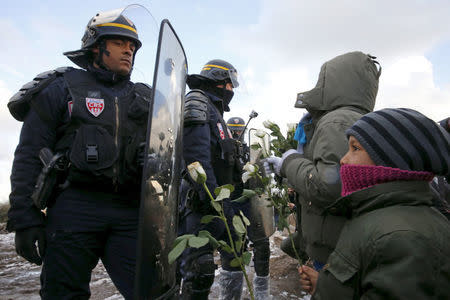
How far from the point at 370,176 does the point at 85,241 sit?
149cm

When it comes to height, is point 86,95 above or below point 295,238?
above

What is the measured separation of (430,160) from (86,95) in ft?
5.75

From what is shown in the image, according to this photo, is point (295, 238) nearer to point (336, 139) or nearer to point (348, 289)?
point (336, 139)

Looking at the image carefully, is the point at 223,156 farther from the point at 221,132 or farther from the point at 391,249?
the point at 391,249

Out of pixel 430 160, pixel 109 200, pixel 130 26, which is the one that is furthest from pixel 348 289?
pixel 130 26

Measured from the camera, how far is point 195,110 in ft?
8.06

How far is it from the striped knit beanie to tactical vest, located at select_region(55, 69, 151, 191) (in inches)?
51.4

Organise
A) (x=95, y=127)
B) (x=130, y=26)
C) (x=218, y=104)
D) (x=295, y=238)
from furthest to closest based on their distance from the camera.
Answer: (x=218, y=104)
(x=295, y=238)
(x=130, y=26)
(x=95, y=127)

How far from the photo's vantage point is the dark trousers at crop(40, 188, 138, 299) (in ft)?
5.40

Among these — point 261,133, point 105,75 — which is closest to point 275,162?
point 261,133

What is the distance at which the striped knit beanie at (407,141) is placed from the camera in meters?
0.97

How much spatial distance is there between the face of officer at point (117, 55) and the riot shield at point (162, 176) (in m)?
0.44

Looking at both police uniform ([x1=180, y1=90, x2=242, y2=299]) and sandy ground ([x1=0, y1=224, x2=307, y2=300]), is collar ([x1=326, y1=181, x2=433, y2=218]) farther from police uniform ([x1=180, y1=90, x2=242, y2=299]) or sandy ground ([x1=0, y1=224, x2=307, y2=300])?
sandy ground ([x1=0, y1=224, x2=307, y2=300])

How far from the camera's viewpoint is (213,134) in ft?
9.00
